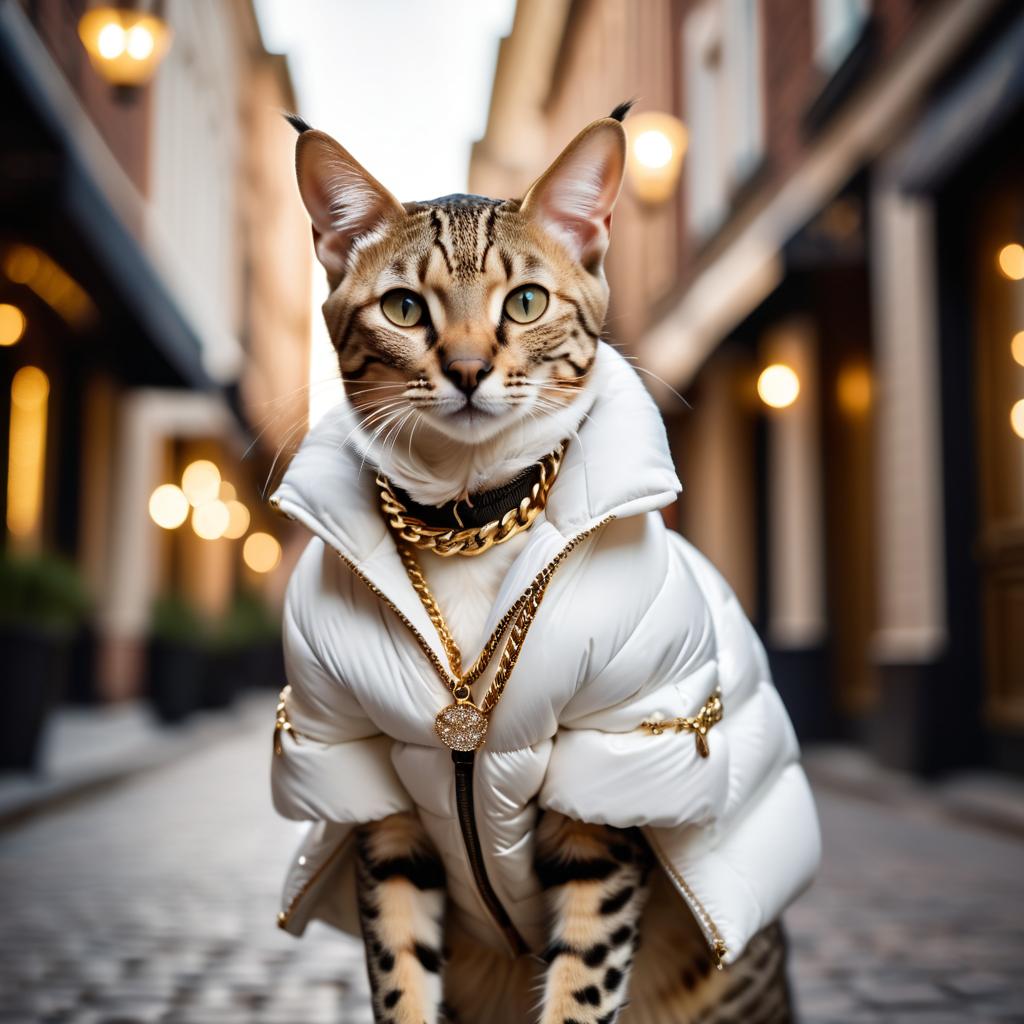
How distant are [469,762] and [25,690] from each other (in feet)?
20.6

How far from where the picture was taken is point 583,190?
207 cm

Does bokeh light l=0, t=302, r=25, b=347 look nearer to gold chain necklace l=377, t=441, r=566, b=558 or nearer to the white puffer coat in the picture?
the white puffer coat

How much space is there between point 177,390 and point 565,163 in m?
13.6

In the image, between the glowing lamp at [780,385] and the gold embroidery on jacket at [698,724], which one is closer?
the gold embroidery on jacket at [698,724]

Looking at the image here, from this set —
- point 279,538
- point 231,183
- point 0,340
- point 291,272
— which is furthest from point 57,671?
point 291,272

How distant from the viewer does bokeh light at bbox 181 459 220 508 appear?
19.1 meters

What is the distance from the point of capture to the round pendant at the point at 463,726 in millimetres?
1911

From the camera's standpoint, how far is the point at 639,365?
2.43 meters

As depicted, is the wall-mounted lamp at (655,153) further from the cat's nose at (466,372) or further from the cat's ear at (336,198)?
the cat's nose at (466,372)

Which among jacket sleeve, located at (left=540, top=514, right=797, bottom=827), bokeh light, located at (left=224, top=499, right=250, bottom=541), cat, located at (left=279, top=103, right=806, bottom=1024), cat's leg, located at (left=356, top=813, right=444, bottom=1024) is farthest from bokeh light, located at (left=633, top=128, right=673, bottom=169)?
bokeh light, located at (left=224, top=499, right=250, bottom=541)

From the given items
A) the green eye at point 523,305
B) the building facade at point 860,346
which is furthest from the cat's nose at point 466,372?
the building facade at point 860,346

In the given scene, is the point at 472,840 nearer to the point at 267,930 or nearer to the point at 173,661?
the point at 267,930

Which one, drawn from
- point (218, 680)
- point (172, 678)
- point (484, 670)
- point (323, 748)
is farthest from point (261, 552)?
point (484, 670)

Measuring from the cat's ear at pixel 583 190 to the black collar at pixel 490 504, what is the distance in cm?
41
